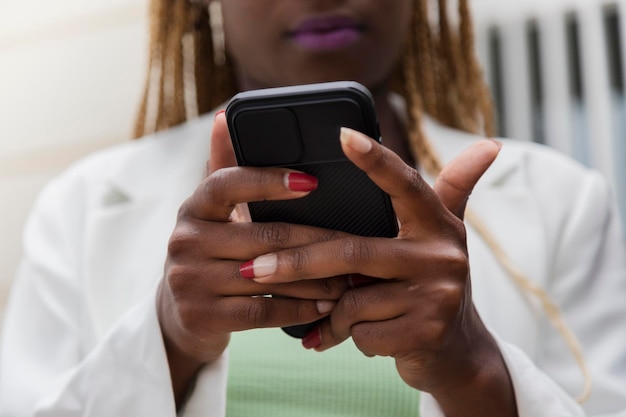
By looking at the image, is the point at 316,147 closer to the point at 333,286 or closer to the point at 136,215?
the point at 333,286

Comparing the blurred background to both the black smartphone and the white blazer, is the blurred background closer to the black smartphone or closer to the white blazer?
the white blazer

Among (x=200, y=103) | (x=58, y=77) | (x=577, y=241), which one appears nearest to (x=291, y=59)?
(x=200, y=103)

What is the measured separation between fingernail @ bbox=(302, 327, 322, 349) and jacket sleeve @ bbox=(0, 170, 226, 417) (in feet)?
0.35

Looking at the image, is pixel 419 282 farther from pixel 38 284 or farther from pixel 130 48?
pixel 130 48

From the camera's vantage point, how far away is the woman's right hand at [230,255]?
547 mm

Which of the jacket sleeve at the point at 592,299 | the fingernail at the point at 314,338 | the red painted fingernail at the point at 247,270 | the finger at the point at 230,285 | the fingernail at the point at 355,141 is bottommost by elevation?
the jacket sleeve at the point at 592,299

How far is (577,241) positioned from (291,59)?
39cm

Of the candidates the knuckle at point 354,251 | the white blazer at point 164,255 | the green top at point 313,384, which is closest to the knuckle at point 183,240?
the knuckle at point 354,251

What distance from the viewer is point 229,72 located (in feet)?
3.91

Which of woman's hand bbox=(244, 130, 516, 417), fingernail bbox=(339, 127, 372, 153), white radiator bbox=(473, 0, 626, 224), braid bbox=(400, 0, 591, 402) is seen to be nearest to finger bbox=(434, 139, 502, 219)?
woman's hand bbox=(244, 130, 516, 417)

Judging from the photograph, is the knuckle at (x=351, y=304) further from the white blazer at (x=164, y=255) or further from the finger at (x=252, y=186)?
the white blazer at (x=164, y=255)

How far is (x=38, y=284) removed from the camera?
98cm

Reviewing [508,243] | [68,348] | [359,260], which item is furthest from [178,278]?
[508,243]

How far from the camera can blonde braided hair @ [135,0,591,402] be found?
1.14m
